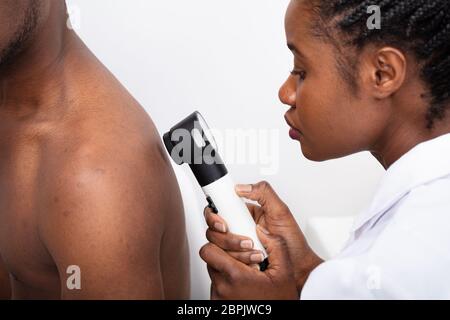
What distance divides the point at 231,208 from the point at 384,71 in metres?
0.25

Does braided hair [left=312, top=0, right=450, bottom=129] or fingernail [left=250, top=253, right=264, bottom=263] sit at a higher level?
braided hair [left=312, top=0, right=450, bottom=129]

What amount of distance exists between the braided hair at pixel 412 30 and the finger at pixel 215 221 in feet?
0.82

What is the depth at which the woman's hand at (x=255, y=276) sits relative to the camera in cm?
82

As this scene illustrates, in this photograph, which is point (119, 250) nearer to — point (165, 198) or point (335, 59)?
point (165, 198)

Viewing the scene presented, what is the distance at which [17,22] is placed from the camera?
792 mm

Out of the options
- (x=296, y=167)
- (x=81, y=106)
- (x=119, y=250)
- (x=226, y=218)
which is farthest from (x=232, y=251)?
(x=296, y=167)

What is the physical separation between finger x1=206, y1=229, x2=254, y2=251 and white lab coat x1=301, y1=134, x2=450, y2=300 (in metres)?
0.12

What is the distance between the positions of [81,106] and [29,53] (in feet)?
0.33

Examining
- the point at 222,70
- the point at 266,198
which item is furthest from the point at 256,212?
the point at 222,70

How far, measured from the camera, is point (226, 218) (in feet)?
2.67

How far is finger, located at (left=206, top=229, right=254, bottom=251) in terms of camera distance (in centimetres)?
81

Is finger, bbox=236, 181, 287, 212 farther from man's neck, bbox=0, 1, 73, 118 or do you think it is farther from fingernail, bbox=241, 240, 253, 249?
man's neck, bbox=0, 1, 73, 118

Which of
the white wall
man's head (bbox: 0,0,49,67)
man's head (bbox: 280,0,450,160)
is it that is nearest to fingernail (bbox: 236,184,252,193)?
man's head (bbox: 280,0,450,160)
